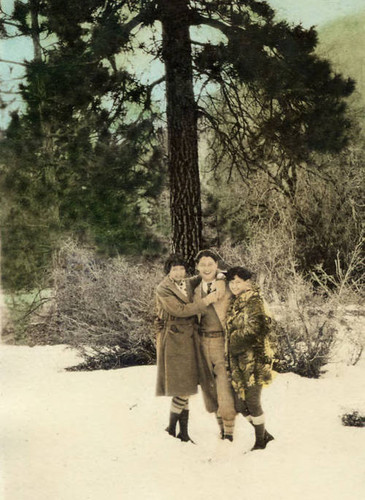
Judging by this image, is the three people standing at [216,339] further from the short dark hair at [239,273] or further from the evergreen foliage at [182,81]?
the evergreen foliage at [182,81]

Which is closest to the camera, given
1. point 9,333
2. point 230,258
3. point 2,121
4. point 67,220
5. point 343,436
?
point 343,436

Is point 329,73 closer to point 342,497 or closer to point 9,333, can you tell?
point 342,497

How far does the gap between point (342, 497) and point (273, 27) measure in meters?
5.81

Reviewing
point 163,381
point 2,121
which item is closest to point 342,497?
point 163,381

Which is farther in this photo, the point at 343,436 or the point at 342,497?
the point at 343,436

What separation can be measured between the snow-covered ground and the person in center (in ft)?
0.77

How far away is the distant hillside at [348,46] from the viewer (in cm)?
1016

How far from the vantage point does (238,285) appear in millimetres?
5457

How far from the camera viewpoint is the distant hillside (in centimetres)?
1016

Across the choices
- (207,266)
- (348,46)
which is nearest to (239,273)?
(207,266)

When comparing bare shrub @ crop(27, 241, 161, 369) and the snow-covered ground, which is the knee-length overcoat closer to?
the snow-covered ground

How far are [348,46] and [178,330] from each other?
1082 centimetres

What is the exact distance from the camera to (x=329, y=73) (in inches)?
349

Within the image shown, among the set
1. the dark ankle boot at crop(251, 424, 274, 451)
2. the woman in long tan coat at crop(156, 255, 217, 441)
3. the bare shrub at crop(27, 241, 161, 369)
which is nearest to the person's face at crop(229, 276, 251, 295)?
the woman in long tan coat at crop(156, 255, 217, 441)
